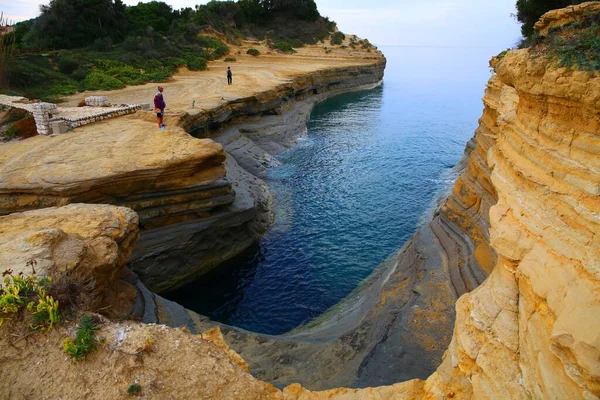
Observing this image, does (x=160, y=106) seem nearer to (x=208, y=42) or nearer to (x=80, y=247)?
(x=80, y=247)

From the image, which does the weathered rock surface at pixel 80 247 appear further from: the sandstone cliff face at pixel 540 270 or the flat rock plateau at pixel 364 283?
the sandstone cliff face at pixel 540 270

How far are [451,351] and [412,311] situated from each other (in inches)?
177

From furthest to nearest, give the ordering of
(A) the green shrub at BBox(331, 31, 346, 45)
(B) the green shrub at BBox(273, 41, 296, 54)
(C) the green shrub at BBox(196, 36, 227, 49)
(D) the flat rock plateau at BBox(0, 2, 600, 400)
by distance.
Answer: (A) the green shrub at BBox(331, 31, 346, 45) < (B) the green shrub at BBox(273, 41, 296, 54) < (C) the green shrub at BBox(196, 36, 227, 49) < (D) the flat rock plateau at BBox(0, 2, 600, 400)

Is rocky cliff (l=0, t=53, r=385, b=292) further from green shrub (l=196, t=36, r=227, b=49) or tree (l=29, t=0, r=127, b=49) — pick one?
green shrub (l=196, t=36, r=227, b=49)

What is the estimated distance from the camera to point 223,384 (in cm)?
615

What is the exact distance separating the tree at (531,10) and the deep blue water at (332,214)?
920cm

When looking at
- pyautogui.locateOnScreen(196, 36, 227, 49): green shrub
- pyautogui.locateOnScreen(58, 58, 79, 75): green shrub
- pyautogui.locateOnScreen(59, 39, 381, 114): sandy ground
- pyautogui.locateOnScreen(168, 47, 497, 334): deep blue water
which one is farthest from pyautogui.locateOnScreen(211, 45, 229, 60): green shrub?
pyautogui.locateOnScreen(58, 58, 79, 75): green shrub

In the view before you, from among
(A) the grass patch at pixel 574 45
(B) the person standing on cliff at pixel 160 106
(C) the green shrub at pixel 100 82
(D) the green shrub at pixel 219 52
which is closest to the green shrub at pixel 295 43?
(D) the green shrub at pixel 219 52

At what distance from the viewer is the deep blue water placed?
14.9 metres

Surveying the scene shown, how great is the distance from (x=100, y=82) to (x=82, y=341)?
91.6ft

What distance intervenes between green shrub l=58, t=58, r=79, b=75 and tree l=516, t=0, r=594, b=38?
31612 mm

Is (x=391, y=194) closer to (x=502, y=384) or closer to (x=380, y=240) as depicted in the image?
(x=380, y=240)

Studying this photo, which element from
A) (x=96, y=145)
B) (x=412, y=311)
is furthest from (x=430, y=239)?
(x=96, y=145)

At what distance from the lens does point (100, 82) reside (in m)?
29.6
